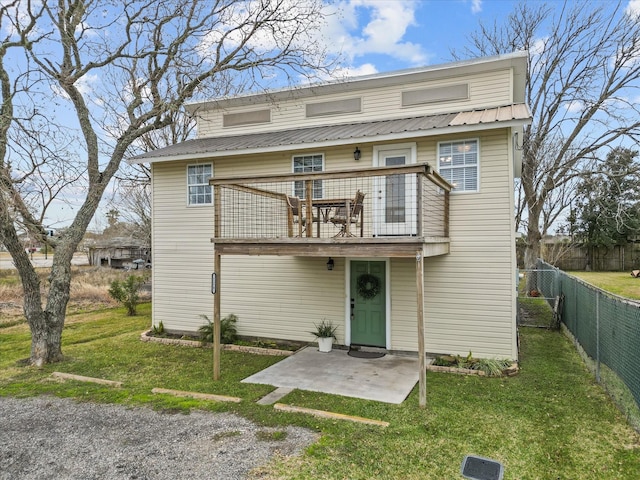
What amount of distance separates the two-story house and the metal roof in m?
0.04

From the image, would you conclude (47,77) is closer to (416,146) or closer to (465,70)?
(416,146)

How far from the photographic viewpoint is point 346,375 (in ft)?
22.7

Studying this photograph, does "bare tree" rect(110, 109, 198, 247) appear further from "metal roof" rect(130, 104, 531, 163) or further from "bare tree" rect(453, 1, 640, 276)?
"bare tree" rect(453, 1, 640, 276)

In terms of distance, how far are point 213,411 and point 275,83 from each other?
7585 millimetres

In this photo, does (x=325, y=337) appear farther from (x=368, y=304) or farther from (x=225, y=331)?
(x=225, y=331)

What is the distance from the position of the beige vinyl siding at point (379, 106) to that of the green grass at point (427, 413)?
17.5 ft

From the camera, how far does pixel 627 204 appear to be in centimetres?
2423

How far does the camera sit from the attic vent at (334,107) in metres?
9.54

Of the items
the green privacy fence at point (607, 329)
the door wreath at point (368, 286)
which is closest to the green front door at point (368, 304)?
the door wreath at point (368, 286)

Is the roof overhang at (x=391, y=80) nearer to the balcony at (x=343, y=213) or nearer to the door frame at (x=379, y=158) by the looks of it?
the door frame at (x=379, y=158)

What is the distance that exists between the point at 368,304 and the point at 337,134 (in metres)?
3.62

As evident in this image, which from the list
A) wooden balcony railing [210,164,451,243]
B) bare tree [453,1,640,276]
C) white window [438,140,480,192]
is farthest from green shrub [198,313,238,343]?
bare tree [453,1,640,276]

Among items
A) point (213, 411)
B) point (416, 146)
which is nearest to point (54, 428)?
point (213, 411)

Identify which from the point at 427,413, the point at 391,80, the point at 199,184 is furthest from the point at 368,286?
the point at 199,184
